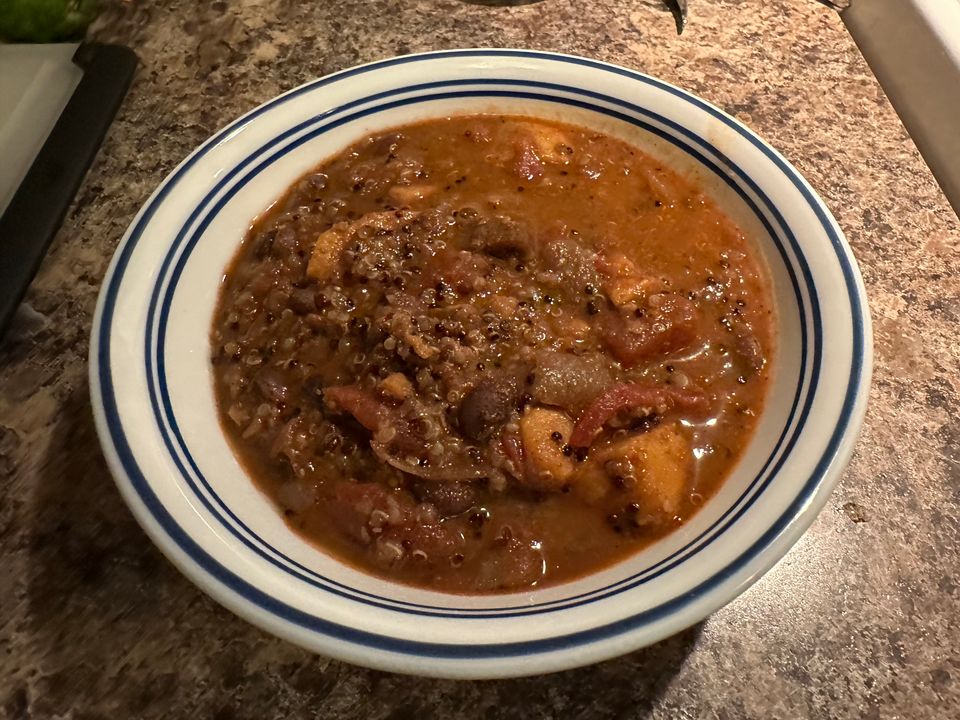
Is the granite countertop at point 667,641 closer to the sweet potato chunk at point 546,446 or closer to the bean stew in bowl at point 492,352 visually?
the bean stew in bowl at point 492,352

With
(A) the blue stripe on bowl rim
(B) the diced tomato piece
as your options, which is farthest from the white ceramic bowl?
(B) the diced tomato piece

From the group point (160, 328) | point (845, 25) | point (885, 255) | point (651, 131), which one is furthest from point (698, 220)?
point (845, 25)

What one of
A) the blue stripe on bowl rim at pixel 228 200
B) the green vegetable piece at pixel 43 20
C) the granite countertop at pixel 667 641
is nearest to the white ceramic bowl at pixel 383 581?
the blue stripe on bowl rim at pixel 228 200

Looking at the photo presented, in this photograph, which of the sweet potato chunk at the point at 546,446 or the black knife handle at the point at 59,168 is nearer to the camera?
the sweet potato chunk at the point at 546,446

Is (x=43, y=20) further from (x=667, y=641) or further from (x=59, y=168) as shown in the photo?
(x=667, y=641)

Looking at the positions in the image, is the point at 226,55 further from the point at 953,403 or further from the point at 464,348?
the point at 953,403

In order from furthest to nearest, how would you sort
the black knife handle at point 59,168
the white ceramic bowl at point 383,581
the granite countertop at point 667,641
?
1. the black knife handle at point 59,168
2. the granite countertop at point 667,641
3. the white ceramic bowl at point 383,581

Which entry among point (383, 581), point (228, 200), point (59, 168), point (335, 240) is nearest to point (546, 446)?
point (383, 581)
